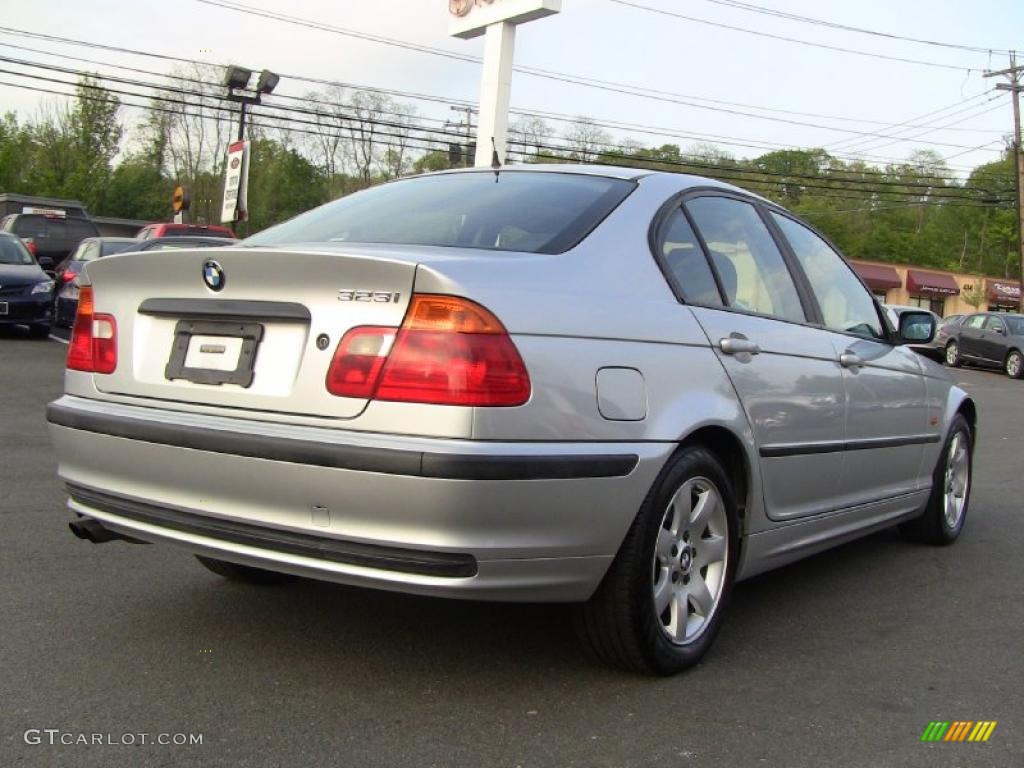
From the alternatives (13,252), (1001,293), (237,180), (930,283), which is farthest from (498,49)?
(1001,293)

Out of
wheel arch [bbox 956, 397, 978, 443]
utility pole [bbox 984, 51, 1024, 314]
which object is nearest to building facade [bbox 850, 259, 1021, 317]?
utility pole [bbox 984, 51, 1024, 314]

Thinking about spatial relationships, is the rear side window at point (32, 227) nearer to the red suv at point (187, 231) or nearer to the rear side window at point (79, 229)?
the rear side window at point (79, 229)

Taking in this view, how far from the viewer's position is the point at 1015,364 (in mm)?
25375

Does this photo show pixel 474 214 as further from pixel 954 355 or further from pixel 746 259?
pixel 954 355

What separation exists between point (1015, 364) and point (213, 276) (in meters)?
25.7

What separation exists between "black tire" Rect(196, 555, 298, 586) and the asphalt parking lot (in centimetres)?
5

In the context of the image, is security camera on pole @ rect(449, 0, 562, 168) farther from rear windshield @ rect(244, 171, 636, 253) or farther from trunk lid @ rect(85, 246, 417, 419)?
trunk lid @ rect(85, 246, 417, 419)

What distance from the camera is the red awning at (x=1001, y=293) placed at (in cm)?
7462

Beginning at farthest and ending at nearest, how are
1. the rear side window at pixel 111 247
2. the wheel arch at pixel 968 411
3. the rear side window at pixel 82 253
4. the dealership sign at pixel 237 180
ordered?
1. the dealership sign at pixel 237 180
2. the rear side window at pixel 82 253
3. the rear side window at pixel 111 247
4. the wheel arch at pixel 968 411

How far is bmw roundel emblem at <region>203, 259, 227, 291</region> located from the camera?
10.2 ft

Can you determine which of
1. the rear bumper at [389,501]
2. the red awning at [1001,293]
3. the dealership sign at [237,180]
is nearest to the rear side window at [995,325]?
the dealership sign at [237,180]

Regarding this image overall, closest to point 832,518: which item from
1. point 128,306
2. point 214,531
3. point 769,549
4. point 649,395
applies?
point 769,549

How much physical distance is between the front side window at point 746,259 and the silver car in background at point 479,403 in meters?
0.02

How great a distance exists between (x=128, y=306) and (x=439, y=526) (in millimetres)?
1361
